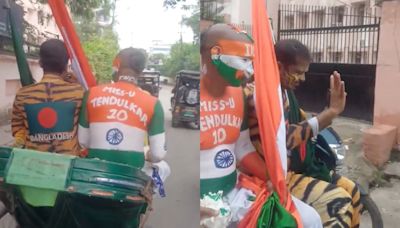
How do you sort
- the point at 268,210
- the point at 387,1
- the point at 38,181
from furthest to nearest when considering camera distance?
the point at 387,1 → the point at 268,210 → the point at 38,181

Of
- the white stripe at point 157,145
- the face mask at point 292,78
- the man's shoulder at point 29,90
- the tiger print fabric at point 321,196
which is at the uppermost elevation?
the man's shoulder at point 29,90

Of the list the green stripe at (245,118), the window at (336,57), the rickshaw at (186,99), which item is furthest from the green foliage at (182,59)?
the window at (336,57)

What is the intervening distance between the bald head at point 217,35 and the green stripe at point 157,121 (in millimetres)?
197

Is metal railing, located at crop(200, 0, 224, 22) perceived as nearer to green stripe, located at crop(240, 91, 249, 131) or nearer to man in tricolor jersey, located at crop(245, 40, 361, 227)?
green stripe, located at crop(240, 91, 249, 131)

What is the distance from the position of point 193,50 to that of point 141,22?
5.8 inches

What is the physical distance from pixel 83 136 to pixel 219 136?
358 millimetres

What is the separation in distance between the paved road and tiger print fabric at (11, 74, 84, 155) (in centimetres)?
23

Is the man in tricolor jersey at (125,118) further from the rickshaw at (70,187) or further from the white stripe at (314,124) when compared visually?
the white stripe at (314,124)

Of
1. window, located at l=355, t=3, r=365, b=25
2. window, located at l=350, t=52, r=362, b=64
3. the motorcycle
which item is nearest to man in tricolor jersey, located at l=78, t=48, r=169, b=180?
the motorcycle

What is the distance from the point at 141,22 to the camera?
1.22 metres

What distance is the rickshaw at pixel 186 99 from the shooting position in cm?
122

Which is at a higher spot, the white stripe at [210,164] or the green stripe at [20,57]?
the green stripe at [20,57]

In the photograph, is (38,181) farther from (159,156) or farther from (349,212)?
(349,212)

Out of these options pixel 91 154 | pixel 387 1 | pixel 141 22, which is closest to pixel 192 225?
pixel 91 154
